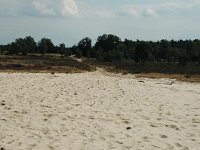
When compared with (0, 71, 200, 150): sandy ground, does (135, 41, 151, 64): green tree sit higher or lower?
higher

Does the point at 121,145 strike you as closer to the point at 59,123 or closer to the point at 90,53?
the point at 59,123

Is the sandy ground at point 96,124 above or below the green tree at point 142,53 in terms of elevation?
below

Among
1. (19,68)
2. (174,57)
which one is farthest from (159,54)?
(19,68)

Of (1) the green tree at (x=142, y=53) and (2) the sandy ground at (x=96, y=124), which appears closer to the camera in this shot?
(2) the sandy ground at (x=96, y=124)

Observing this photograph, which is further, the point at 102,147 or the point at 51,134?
the point at 51,134

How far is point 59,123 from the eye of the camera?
643 inches

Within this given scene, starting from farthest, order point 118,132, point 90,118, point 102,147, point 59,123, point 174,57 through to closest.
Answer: point 174,57 → point 90,118 → point 59,123 → point 118,132 → point 102,147

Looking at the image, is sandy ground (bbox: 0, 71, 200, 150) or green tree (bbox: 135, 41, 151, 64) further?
green tree (bbox: 135, 41, 151, 64)

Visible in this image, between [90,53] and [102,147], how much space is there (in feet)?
581

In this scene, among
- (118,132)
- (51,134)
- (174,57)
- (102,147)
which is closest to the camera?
(102,147)

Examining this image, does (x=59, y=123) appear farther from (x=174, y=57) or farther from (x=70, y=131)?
(x=174, y=57)

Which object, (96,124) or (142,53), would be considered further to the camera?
(142,53)

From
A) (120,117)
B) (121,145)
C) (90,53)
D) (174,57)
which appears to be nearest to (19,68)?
(120,117)

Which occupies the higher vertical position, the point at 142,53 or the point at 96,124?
the point at 142,53
